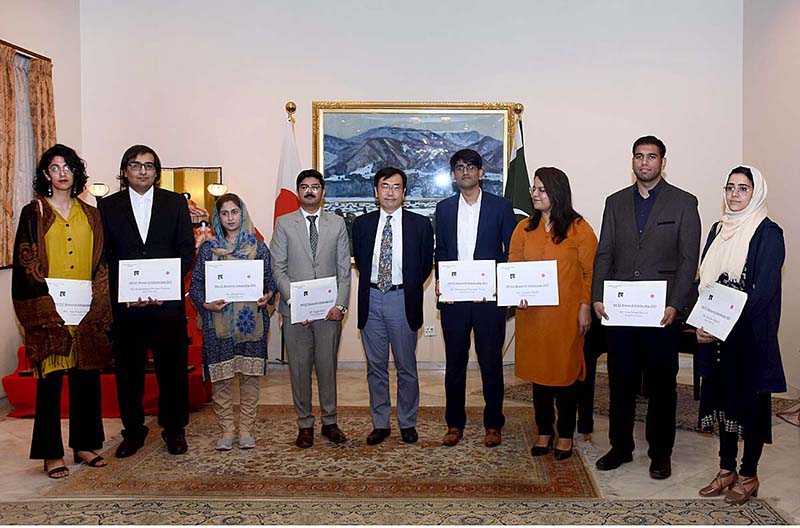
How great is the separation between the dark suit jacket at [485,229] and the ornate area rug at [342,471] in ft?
3.69

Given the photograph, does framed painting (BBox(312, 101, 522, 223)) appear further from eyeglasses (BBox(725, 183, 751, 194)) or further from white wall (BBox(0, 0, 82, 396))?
eyeglasses (BBox(725, 183, 751, 194))

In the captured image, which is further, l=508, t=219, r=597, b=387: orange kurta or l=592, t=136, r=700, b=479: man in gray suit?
l=508, t=219, r=597, b=387: orange kurta

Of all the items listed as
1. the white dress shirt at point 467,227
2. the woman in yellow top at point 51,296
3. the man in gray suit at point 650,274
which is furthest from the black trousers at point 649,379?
the woman in yellow top at point 51,296

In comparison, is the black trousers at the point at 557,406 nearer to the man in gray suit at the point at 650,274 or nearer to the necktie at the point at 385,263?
the man in gray suit at the point at 650,274

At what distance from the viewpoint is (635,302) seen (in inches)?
147

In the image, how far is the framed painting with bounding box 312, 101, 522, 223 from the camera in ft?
22.5

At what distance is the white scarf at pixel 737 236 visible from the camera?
3359mm

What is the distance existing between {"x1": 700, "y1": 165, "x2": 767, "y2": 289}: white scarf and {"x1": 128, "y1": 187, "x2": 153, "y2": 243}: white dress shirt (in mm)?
3022

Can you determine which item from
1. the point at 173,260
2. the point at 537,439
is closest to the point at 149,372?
the point at 173,260

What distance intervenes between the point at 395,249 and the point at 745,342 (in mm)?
1949

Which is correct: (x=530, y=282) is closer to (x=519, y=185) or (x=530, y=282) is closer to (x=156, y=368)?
(x=156, y=368)

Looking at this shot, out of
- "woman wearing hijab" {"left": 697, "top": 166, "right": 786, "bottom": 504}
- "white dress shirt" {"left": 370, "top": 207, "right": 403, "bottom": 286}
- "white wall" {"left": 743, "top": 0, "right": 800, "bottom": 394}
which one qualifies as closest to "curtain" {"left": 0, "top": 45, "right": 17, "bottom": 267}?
"white dress shirt" {"left": 370, "top": 207, "right": 403, "bottom": 286}

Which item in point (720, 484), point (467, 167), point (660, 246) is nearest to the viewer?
point (720, 484)

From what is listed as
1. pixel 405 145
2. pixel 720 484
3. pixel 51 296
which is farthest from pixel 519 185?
pixel 51 296
